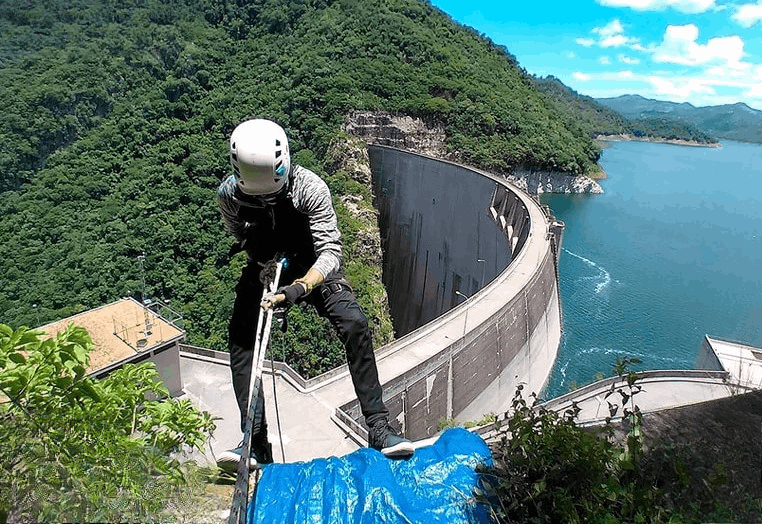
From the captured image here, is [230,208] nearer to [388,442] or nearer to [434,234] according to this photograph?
[388,442]

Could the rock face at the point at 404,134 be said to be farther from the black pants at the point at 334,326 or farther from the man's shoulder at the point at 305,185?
the black pants at the point at 334,326

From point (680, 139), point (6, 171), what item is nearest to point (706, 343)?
point (6, 171)

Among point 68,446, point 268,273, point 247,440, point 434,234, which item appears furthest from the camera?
point 434,234

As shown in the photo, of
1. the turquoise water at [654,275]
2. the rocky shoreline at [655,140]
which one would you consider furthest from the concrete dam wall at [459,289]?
the rocky shoreline at [655,140]

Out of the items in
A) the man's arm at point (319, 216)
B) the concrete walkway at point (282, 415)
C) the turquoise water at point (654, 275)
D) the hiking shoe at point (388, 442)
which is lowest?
the turquoise water at point (654, 275)

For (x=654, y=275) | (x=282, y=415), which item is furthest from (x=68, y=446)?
(x=654, y=275)
